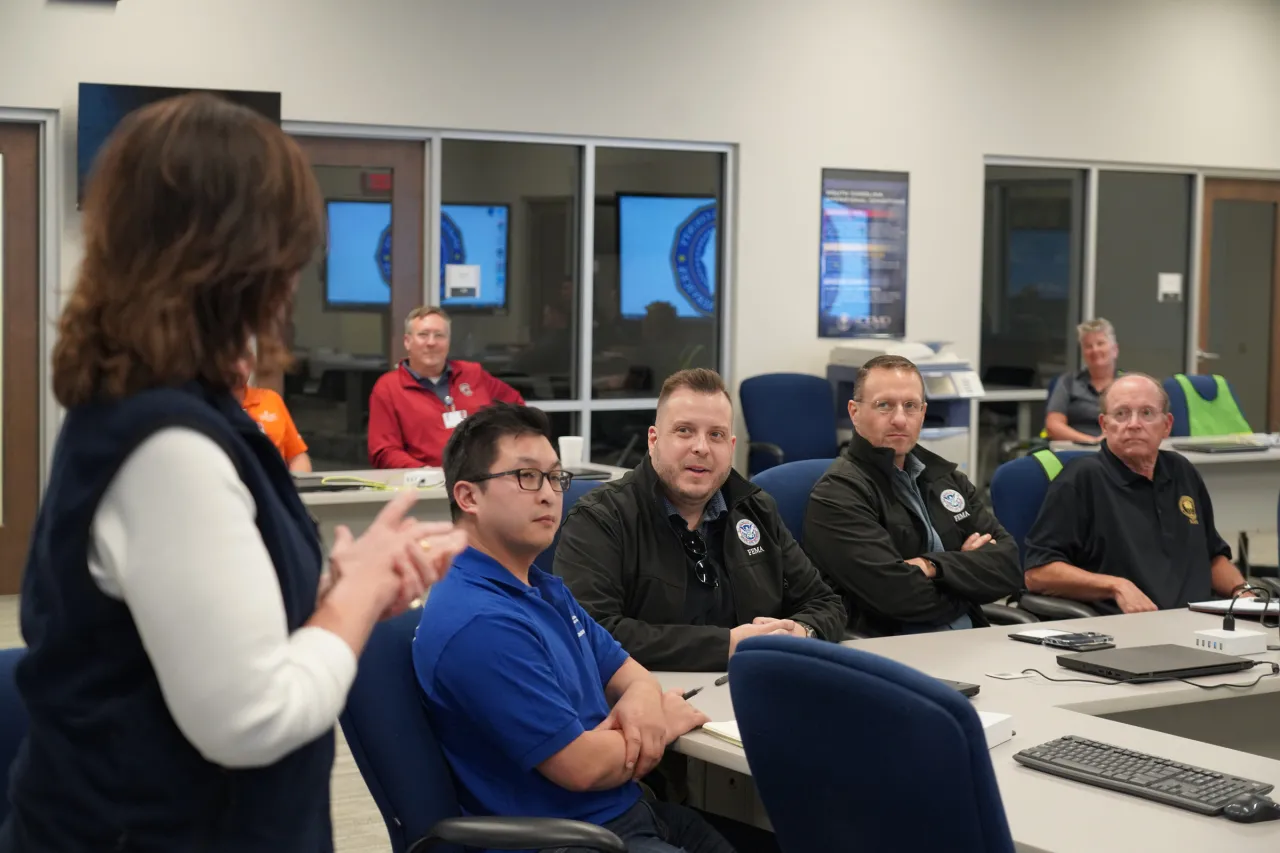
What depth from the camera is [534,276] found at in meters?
7.91

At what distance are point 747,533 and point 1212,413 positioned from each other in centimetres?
488

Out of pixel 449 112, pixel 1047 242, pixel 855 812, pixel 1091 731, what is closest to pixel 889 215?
pixel 1047 242

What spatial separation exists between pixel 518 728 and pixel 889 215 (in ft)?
22.3

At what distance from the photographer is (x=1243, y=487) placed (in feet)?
21.8

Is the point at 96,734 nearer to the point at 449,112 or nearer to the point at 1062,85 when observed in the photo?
the point at 449,112

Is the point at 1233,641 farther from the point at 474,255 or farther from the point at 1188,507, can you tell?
the point at 474,255

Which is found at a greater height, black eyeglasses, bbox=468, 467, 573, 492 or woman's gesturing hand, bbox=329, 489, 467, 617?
woman's gesturing hand, bbox=329, 489, 467, 617

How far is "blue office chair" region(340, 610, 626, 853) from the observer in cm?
216

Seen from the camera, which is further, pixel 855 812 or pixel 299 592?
pixel 855 812

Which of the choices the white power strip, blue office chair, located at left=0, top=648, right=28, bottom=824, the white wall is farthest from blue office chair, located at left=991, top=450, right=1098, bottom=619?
the white wall

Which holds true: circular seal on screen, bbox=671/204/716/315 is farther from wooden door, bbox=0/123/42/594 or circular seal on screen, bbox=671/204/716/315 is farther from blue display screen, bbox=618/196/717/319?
wooden door, bbox=0/123/42/594

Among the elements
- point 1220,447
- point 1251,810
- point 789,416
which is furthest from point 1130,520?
point 789,416

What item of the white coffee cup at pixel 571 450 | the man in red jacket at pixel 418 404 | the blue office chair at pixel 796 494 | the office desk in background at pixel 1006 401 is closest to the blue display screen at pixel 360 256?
the man in red jacket at pixel 418 404

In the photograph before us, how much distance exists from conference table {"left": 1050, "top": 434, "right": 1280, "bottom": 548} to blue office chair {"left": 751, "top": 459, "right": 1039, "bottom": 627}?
2.71 metres
